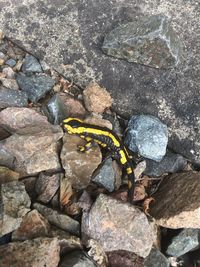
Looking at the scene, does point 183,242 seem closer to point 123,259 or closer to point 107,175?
point 123,259

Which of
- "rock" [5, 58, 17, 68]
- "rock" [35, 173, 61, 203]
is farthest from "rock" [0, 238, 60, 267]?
"rock" [5, 58, 17, 68]

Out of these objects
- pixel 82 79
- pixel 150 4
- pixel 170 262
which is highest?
pixel 150 4

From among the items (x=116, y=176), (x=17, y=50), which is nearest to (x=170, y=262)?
(x=116, y=176)

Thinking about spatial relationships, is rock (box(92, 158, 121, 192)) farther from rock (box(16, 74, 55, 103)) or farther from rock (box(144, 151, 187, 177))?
rock (box(16, 74, 55, 103))

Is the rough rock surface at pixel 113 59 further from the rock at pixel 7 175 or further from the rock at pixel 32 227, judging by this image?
the rock at pixel 32 227

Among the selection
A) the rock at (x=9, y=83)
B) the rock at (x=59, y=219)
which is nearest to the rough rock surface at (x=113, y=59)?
the rock at (x=9, y=83)

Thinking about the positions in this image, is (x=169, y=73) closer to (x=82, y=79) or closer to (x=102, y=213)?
(x=82, y=79)
